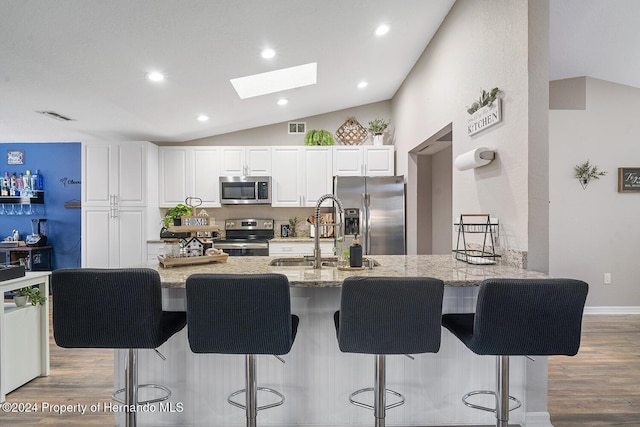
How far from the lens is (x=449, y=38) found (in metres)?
2.99

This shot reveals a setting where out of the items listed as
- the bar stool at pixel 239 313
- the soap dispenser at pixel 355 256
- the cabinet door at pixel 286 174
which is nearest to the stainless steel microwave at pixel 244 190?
the cabinet door at pixel 286 174

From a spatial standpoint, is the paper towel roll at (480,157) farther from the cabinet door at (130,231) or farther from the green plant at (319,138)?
the cabinet door at (130,231)

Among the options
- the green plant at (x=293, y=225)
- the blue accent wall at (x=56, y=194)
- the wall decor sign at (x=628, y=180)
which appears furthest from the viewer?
the blue accent wall at (x=56, y=194)

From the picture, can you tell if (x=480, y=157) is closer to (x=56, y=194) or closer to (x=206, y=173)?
(x=206, y=173)

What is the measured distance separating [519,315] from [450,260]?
0.95 metres

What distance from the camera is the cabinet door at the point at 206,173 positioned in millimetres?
4789

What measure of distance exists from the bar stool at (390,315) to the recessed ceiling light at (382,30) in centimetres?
239

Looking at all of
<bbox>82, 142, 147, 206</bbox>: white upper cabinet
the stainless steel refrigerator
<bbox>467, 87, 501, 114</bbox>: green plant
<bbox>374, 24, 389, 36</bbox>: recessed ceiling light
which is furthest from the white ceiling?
the stainless steel refrigerator

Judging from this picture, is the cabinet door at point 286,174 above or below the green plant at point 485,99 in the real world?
below

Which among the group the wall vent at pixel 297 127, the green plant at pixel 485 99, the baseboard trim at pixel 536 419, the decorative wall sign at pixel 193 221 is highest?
the wall vent at pixel 297 127

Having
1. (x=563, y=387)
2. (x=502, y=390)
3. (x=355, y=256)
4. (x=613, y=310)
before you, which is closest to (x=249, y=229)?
(x=355, y=256)

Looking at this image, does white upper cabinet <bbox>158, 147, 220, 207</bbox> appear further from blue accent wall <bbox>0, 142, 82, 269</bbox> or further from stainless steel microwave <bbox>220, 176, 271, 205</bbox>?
blue accent wall <bbox>0, 142, 82, 269</bbox>

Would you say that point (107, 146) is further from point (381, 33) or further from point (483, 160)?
point (483, 160)

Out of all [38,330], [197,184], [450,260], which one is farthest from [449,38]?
[38,330]
